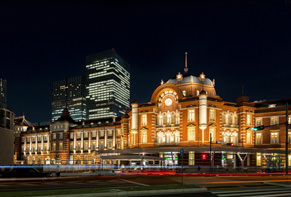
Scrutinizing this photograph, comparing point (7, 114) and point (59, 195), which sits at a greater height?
point (7, 114)

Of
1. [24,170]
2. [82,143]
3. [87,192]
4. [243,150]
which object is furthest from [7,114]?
[82,143]

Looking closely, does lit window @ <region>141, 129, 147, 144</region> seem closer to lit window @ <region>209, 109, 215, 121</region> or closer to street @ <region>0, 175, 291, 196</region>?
lit window @ <region>209, 109, 215, 121</region>

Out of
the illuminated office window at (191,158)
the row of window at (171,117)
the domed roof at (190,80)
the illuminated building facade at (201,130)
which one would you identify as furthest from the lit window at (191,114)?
the domed roof at (190,80)

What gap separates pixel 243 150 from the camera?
205 feet

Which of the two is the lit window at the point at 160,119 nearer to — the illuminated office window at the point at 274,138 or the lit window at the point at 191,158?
the lit window at the point at 191,158

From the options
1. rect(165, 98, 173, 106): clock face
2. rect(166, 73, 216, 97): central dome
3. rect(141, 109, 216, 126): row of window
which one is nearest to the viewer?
rect(141, 109, 216, 126): row of window

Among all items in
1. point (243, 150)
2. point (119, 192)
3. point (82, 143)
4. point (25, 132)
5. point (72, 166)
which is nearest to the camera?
point (119, 192)

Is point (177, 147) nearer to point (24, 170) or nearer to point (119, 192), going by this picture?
point (24, 170)

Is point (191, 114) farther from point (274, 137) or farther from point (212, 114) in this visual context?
point (274, 137)

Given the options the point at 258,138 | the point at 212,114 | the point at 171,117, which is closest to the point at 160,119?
the point at 171,117

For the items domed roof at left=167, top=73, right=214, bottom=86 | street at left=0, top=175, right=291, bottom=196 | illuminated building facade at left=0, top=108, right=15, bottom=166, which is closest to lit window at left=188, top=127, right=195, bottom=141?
domed roof at left=167, top=73, right=214, bottom=86

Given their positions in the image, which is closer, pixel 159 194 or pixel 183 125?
pixel 159 194

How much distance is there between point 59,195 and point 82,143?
285 feet

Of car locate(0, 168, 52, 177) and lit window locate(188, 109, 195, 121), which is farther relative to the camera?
lit window locate(188, 109, 195, 121)
